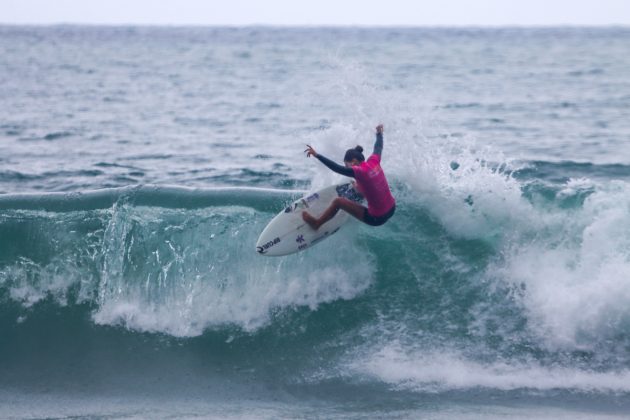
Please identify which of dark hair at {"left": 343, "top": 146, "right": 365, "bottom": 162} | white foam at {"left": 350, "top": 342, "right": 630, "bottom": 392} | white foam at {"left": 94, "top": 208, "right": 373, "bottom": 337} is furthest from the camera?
white foam at {"left": 94, "top": 208, "right": 373, "bottom": 337}

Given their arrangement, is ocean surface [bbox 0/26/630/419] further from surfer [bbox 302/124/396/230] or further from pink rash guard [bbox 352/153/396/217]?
pink rash guard [bbox 352/153/396/217]

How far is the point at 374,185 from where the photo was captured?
28.4ft

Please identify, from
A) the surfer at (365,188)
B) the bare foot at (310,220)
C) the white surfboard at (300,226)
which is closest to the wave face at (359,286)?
the white surfboard at (300,226)

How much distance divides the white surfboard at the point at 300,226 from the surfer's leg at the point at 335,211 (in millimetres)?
100

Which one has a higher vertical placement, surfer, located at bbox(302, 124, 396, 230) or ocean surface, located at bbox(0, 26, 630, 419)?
surfer, located at bbox(302, 124, 396, 230)

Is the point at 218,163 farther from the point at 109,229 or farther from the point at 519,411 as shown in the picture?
the point at 519,411

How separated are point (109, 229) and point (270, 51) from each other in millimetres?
44325

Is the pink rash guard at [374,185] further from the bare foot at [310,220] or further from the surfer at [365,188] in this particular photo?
the bare foot at [310,220]

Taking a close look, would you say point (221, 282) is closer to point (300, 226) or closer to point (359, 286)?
point (300, 226)

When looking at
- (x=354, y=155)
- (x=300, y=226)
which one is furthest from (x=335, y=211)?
(x=354, y=155)

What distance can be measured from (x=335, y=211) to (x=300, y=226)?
47 centimetres

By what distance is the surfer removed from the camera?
852 centimetres

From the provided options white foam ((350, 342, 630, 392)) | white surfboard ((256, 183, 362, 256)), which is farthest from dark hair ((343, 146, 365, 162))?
white foam ((350, 342, 630, 392))

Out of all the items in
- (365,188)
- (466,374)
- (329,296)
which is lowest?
(466,374)
